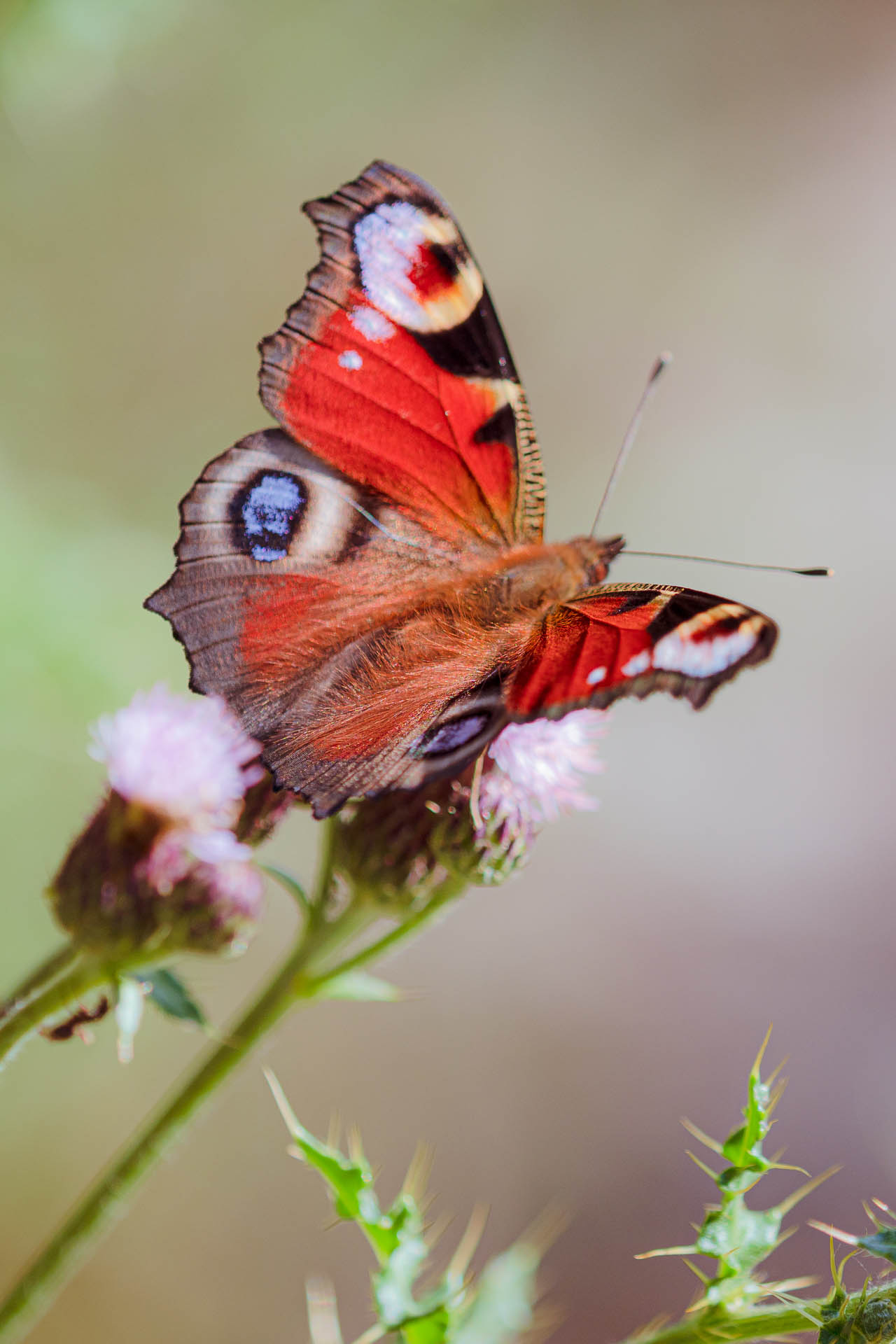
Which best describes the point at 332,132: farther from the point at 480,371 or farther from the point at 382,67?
the point at 480,371

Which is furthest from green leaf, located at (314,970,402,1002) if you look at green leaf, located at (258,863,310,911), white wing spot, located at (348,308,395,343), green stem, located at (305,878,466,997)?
white wing spot, located at (348,308,395,343)

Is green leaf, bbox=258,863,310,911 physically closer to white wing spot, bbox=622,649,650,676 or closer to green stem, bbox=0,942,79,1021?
green stem, bbox=0,942,79,1021

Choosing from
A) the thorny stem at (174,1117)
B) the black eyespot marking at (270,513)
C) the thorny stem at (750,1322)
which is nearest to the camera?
the thorny stem at (750,1322)

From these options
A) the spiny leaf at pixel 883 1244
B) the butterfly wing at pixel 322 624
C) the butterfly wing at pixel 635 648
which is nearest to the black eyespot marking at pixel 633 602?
the butterfly wing at pixel 635 648

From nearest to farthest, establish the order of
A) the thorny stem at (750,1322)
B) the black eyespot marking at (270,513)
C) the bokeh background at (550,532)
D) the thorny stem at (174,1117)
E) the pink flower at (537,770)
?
1. the thorny stem at (750,1322)
2. the thorny stem at (174,1117)
3. the black eyespot marking at (270,513)
4. the pink flower at (537,770)
5. the bokeh background at (550,532)

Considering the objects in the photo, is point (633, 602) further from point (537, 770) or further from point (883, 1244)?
point (883, 1244)

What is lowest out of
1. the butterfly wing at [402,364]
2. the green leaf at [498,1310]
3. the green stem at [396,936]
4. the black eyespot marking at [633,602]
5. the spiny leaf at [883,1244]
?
the green leaf at [498,1310]

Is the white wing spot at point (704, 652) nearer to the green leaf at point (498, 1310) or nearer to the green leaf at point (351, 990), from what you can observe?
the green leaf at point (351, 990)
